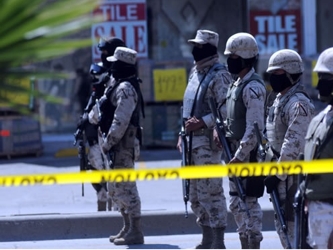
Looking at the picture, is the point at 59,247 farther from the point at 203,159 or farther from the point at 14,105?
the point at 14,105

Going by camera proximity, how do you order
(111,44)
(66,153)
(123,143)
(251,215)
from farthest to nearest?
(66,153), (111,44), (123,143), (251,215)

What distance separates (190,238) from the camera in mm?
8289

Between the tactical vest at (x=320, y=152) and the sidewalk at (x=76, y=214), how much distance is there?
13.9 ft

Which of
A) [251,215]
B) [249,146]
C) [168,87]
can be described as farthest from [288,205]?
[168,87]

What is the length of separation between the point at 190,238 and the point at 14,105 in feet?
22.2

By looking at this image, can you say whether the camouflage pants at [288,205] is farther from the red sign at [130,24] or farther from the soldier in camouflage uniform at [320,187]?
the red sign at [130,24]

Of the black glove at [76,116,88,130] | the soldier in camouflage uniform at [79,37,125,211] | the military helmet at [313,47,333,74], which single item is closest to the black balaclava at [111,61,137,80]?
the soldier in camouflage uniform at [79,37,125,211]

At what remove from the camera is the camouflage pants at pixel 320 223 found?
428 centimetres

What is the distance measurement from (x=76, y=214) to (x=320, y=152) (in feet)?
15.8

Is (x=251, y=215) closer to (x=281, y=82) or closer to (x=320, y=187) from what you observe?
(x=281, y=82)

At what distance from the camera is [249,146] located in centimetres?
607

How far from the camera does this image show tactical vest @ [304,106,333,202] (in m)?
4.21

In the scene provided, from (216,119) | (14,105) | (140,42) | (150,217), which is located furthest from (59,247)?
(140,42)

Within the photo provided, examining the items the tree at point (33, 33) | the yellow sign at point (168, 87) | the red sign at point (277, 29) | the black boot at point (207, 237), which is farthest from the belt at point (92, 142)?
the red sign at point (277, 29)
